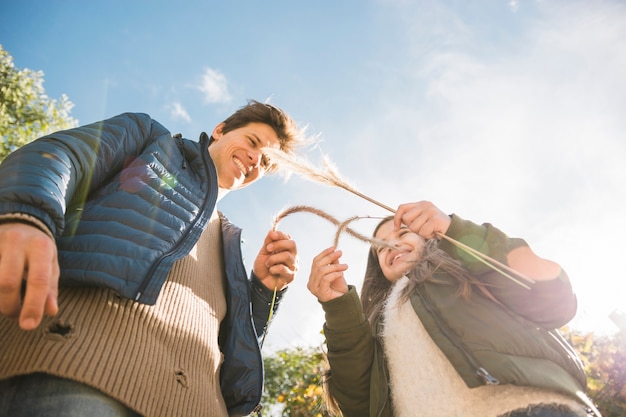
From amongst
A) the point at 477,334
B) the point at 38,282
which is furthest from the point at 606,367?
the point at 38,282

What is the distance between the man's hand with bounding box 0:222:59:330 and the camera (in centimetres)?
88

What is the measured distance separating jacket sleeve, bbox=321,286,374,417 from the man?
16.1 inches

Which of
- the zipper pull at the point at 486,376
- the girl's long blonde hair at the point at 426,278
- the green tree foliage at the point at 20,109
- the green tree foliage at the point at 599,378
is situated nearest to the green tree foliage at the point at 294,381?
the green tree foliage at the point at 599,378

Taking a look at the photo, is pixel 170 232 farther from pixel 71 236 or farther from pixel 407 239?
pixel 407 239

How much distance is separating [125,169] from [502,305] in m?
2.02

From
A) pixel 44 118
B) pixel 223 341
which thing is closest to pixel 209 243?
pixel 223 341

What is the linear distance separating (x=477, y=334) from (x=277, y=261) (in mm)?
1170

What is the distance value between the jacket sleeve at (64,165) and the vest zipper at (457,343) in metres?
1.71

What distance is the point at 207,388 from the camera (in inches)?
61.9

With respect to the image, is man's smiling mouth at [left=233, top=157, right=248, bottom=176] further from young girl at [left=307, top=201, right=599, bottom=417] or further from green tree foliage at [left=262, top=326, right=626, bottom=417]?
green tree foliage at [left=262, top=326, right=626, bottom=417]

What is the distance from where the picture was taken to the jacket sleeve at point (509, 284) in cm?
199

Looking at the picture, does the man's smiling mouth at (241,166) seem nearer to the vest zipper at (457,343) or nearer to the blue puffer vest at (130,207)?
the blue puffer vest at (130,207)

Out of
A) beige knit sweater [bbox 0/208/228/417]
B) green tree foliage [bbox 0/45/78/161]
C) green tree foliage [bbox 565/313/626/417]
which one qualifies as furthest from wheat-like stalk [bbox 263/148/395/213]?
green tree foliage [bbox 0/45/78/161]

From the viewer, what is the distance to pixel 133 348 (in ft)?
4.28
